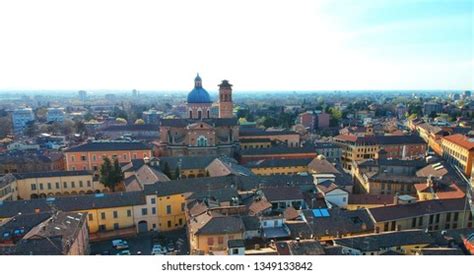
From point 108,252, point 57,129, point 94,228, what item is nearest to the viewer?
point 108,252

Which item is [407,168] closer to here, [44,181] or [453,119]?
[44,181]

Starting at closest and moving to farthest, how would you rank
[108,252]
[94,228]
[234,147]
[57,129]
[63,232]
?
[63,232] → [108,252] → [94,228] → [234,147] → [57,129]

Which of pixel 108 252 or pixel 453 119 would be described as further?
pixel 453 119

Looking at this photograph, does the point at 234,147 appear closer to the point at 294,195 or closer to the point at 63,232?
the point at 294,195

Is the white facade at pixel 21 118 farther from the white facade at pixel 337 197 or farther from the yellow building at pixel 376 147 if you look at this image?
the white facade at pixel 337 197

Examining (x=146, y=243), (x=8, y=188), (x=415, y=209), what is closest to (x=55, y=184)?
(x=8, y=188)

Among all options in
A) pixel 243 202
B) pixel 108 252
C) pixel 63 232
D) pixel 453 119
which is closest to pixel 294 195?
pixel 243 202

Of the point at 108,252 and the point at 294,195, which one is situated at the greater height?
the point at 294,195
